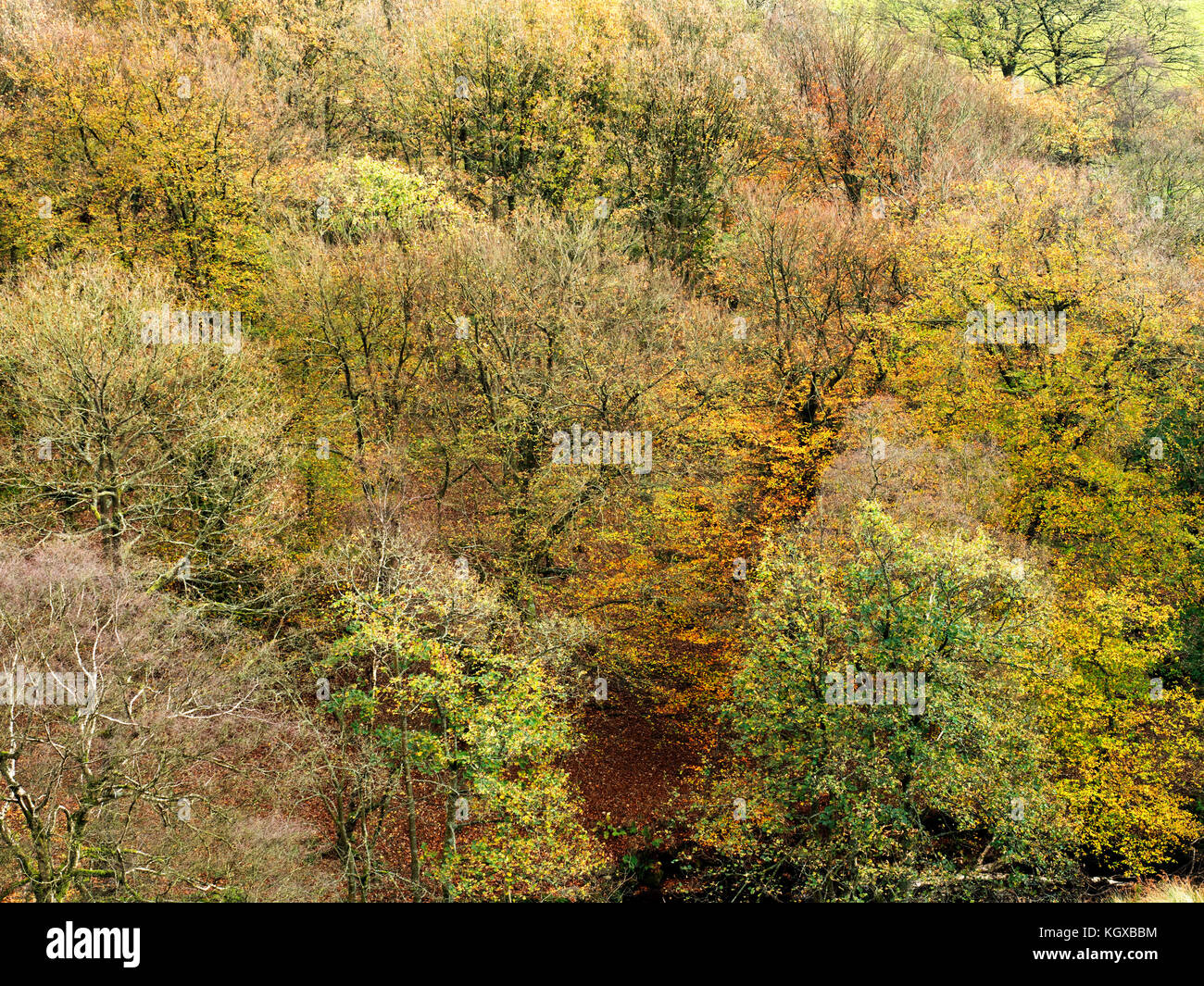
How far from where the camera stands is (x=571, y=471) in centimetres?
2955

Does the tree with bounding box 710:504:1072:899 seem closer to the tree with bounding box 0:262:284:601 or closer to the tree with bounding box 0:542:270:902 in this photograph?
the tree with bounding box 0:542:270:902

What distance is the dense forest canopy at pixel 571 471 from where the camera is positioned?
1941 cm

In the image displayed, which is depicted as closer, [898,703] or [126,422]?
[898,703]

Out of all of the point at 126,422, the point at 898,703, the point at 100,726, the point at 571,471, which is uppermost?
the point at 126,422

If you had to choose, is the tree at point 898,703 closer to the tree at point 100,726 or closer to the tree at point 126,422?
the tree at point 100,726

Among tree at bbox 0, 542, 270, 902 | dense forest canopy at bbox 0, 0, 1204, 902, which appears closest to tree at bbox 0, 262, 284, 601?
dense forest canopy at bbox 0, 0, 1204, 902

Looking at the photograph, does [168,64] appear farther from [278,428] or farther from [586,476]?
[586,476]

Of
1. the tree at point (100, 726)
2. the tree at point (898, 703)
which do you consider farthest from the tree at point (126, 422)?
the tree at point (898, 703)

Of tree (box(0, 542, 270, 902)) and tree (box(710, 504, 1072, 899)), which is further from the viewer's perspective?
tree (box(710, 504, 1072, 899))

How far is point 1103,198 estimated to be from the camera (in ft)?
102

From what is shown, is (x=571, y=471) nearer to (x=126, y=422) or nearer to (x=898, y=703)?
(x=126, y=422)

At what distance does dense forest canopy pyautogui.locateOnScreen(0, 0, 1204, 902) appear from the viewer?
1941 centimetres

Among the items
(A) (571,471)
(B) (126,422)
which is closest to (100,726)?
(B) (126,422)

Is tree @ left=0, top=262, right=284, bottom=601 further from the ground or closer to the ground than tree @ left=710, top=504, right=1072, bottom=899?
further from the ground
